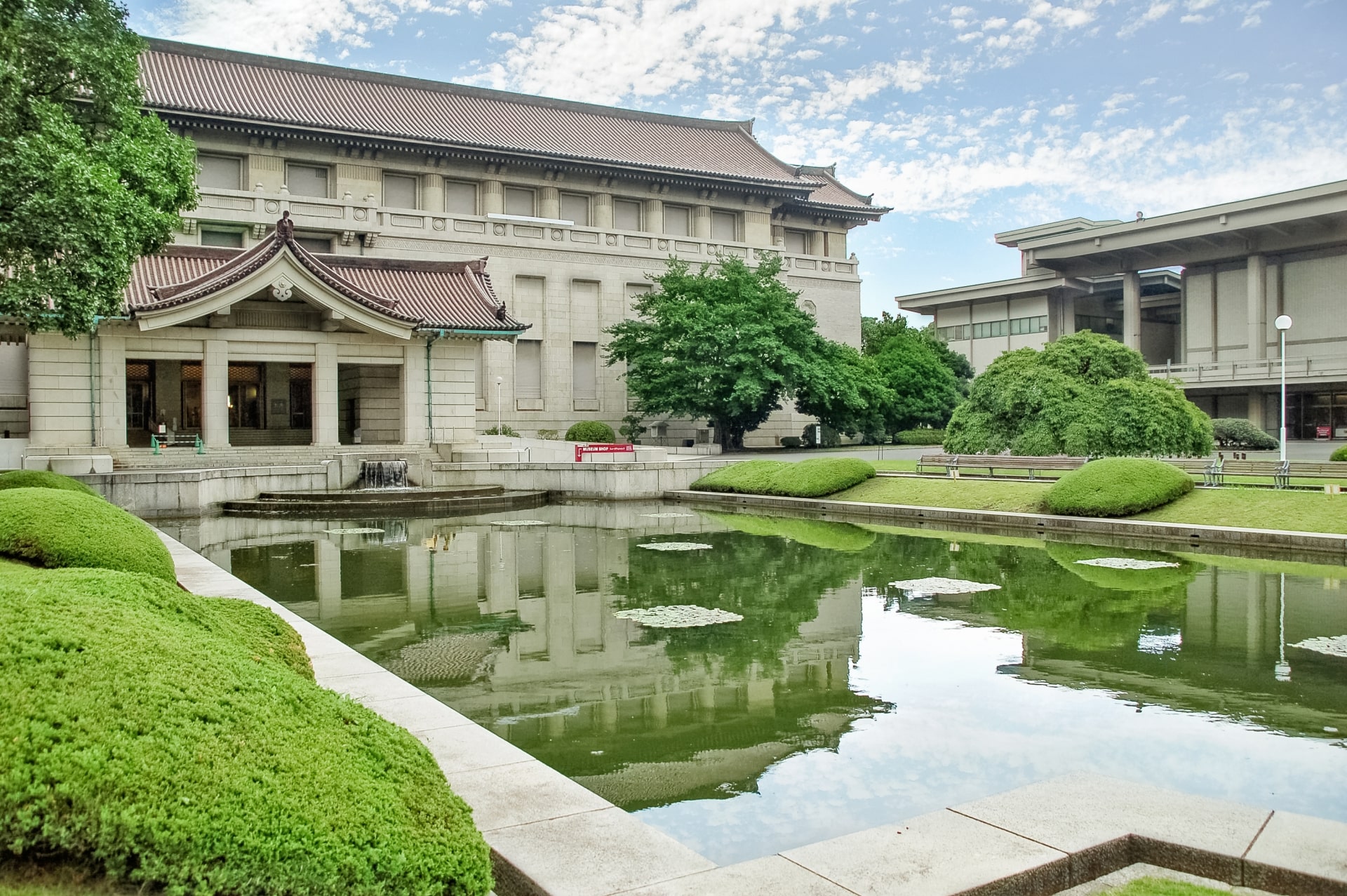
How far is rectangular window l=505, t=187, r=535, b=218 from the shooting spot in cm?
4728

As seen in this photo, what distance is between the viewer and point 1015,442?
28.8 m

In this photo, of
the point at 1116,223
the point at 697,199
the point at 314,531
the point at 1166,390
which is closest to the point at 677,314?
the point at 697,199

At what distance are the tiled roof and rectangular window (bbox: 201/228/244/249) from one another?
7.11m

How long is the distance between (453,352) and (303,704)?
31400 mm

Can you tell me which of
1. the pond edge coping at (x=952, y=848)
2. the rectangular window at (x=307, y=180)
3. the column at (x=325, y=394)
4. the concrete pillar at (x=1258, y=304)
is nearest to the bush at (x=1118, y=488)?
the pond edge coping at (x=952, y=848)

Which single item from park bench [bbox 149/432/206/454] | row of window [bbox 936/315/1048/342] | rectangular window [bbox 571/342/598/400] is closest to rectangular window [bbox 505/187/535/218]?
rectangular window [bbox 571/342/598/400]

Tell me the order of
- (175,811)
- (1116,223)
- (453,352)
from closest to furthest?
(175,811) → (453,352) → (1116,223)

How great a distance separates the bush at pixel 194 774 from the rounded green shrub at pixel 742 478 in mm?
23174

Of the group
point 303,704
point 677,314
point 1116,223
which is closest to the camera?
point 303,704

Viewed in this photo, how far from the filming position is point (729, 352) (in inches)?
1556

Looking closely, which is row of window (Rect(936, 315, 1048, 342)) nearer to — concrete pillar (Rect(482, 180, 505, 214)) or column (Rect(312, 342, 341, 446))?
concrete pillar (Rect(482, 180, 505, 214))

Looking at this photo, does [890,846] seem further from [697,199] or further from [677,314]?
[697,199]

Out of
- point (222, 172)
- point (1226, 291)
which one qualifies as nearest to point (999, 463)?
point (222, 172)

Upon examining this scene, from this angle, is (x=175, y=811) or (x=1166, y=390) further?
(x=1166, y=390)
